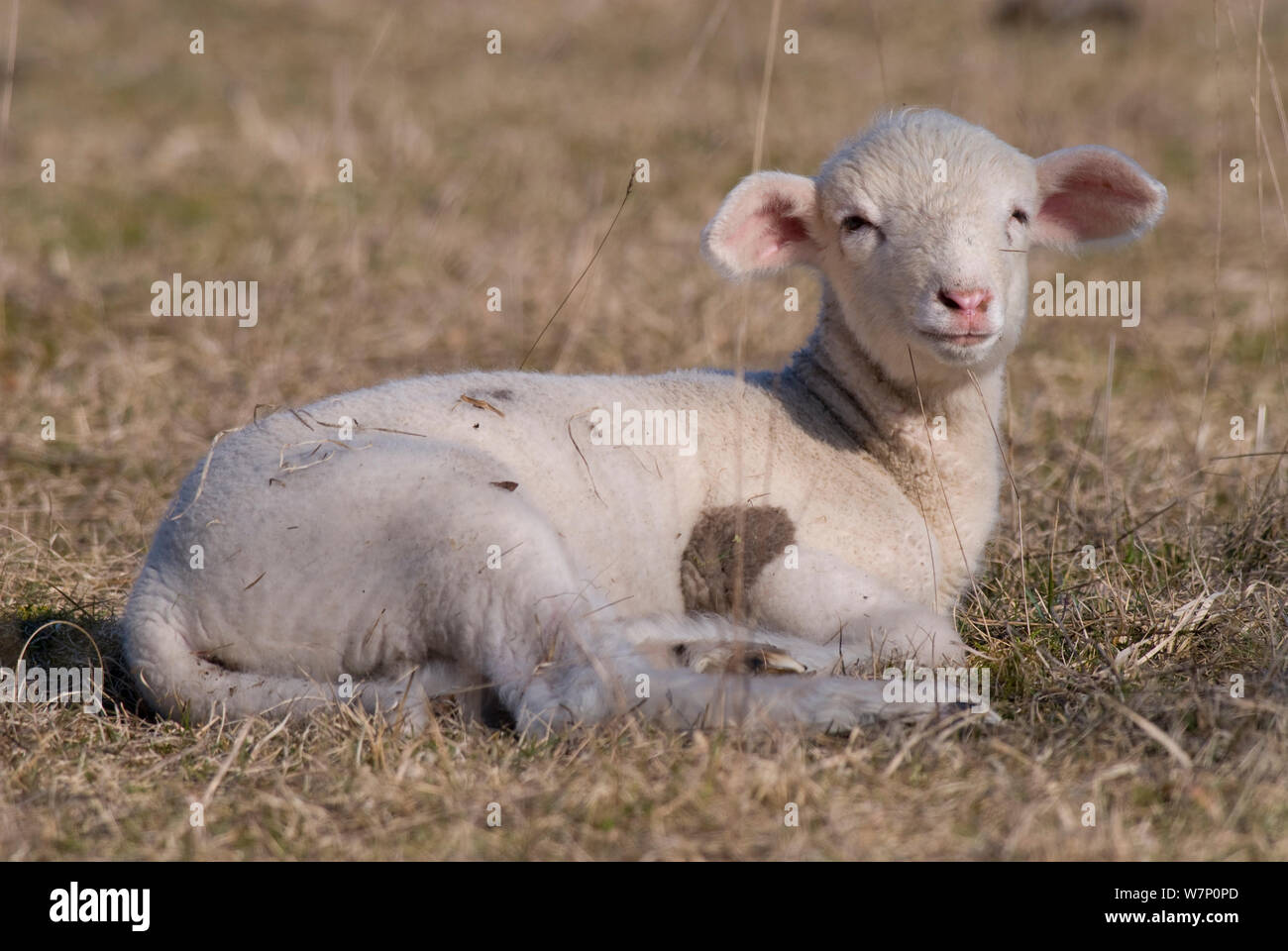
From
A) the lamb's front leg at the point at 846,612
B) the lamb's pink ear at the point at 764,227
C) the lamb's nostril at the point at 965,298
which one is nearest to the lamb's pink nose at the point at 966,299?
the lamb's nostril at the point at 965,298

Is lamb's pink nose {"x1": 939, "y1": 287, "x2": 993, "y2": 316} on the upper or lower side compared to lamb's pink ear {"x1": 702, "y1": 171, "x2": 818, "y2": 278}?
lower

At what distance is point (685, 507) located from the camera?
3762 millimetres

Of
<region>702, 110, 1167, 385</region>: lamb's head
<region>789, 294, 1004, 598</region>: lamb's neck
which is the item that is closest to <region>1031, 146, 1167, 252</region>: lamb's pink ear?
<region>702, 110, 1167, 385</region>: lamb's head

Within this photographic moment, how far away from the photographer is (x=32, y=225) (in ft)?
28.7

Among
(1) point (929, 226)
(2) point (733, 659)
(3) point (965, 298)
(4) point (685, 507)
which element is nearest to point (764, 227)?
(1) point (929, 226)

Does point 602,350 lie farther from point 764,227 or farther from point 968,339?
Result: point 968,339

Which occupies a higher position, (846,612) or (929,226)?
(929,226)

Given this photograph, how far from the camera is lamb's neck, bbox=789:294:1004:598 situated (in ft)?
13.1

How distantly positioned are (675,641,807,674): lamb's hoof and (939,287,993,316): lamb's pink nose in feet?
3.33

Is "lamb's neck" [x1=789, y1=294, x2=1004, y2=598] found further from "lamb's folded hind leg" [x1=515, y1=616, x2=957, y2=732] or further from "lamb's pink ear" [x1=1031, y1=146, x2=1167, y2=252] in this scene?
"lamb's folded hind leg" [x1=515, y1=616, x2=957, y2=732]

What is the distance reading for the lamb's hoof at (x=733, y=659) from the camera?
3275 millimetres

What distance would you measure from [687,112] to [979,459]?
8.11 metres

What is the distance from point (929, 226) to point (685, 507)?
100 cm
